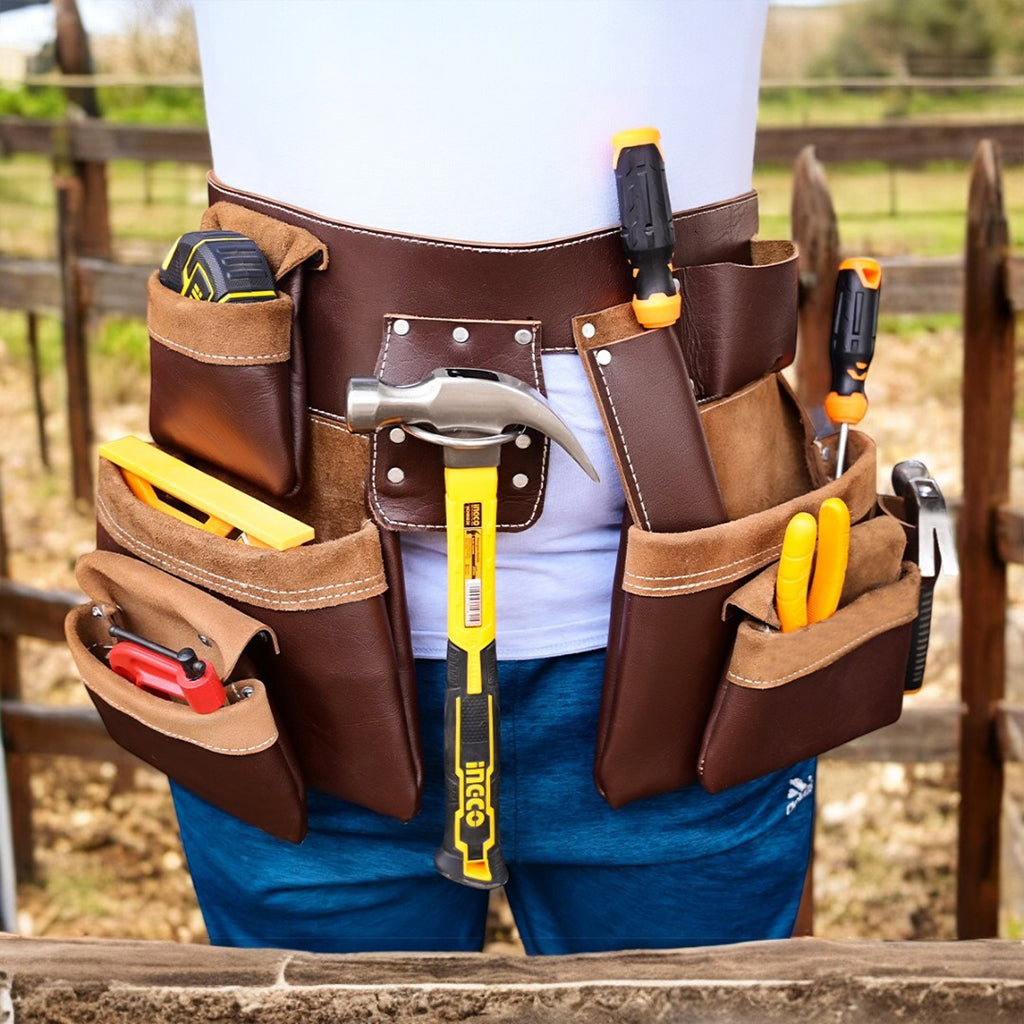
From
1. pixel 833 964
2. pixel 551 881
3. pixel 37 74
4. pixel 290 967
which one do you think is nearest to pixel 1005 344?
pixel 551 881

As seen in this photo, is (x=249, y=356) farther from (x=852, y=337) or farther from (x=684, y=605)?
(x=852, y=337)

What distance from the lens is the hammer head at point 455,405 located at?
798mm

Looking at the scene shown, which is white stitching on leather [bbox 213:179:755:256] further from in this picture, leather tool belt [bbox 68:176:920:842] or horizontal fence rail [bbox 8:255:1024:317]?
horizontal fence rail [bbox 8:255:1024:317]

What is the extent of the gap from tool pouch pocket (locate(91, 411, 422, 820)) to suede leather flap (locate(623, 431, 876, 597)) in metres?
0.18

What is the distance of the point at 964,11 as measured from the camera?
980cm

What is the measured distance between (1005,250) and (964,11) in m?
9.03

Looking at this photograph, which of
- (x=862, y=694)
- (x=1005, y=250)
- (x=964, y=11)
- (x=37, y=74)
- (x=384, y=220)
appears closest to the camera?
(x=384, y=220)

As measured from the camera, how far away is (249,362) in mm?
858

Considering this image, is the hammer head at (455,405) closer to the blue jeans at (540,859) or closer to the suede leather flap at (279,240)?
the suede leather flap at (279,240)

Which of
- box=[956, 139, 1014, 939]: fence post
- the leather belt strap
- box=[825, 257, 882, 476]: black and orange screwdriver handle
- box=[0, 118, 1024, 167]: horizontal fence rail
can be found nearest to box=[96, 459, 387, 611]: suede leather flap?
the leather belt strap

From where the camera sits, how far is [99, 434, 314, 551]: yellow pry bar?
2.84 ft

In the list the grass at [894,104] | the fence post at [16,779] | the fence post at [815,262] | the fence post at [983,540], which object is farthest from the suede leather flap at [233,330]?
the grass at [894,104]

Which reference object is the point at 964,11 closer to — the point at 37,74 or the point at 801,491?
the point at 37,74

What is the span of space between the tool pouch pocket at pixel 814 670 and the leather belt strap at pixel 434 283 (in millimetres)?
256
